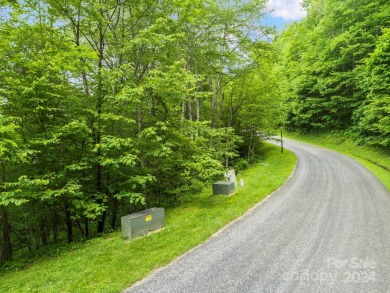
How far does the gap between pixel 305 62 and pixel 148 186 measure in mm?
28605

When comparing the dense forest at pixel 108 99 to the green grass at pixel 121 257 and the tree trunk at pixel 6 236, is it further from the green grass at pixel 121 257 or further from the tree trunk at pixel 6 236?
the green grass at pixel 121 257

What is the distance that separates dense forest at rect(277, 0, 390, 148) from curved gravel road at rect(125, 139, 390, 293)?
1182 cm

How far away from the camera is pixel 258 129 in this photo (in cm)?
2392

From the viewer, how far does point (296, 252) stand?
21.1ft

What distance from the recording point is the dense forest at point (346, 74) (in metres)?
19.4

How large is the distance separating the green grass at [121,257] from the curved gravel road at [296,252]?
0.35m

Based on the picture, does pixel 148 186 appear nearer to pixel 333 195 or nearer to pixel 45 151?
pixel 45 151

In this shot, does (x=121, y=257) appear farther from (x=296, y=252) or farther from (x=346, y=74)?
(x=346, y=74)

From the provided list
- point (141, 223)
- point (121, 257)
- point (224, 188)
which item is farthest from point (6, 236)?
point (224, 188)

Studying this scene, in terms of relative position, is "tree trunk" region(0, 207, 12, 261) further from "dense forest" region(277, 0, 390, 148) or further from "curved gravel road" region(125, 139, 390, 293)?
"dense forest" region(277, 0, 390, 148)

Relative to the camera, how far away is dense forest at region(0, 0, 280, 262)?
7797 mm

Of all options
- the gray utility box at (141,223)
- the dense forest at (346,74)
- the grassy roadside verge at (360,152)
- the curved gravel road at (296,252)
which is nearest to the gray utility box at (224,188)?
the curved gravel road at (296,252)

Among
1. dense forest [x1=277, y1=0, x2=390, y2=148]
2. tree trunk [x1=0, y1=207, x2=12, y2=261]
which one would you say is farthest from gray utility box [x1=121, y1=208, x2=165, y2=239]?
dense forest [x1=277, y1=0, x2=390, y2=148]

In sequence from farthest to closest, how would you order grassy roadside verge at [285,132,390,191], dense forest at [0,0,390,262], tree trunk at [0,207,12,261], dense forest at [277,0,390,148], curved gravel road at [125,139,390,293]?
dense forest at [277,0,390,148]
grassy roadside verge at [285,132,390,191]
tree trunk at [0,207,12,261]
dense forest at [0,0,390,262]
curved gravel road at [125,139,390,293]
